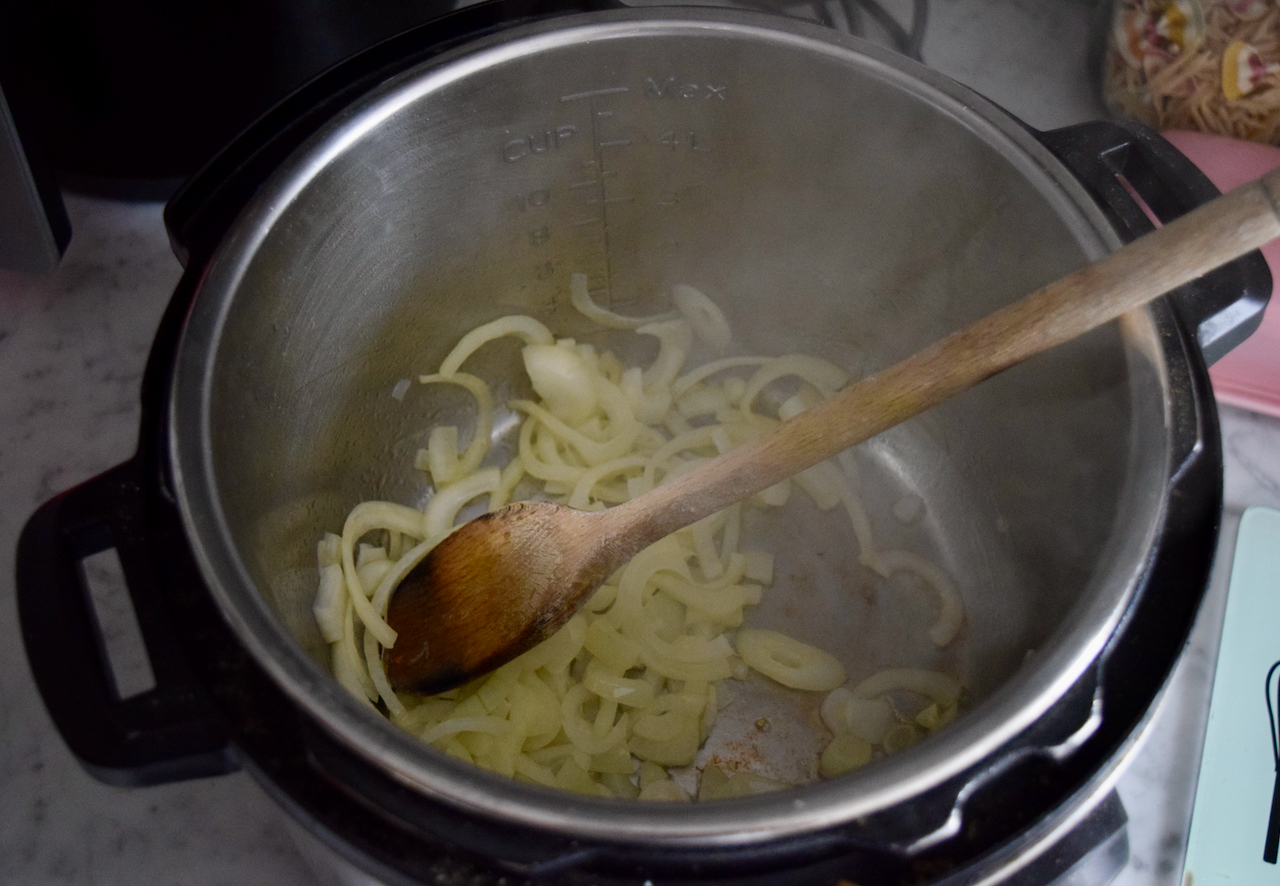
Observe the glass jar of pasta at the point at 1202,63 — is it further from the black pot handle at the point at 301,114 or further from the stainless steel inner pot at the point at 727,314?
the black pot handle at the point at 301,114

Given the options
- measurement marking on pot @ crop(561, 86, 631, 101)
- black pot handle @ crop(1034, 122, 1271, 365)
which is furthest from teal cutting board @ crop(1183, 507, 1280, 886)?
measurement marking on pot @ crop(561, 86, 631, 101)

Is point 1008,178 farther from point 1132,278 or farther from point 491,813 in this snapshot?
point 491,813

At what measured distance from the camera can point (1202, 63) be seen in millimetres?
1235

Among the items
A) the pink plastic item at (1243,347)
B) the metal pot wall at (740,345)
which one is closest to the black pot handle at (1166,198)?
the metal pot wall at (740,345)

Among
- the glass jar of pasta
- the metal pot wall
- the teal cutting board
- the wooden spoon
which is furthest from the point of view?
the glass jar of pasta

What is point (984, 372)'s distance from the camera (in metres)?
0.81

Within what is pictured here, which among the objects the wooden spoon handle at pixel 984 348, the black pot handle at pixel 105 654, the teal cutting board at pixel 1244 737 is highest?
the wooden spoon handle at pixel 984 348

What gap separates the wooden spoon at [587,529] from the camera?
0.81 m

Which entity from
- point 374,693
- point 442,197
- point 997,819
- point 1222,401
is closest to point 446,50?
point 442,197

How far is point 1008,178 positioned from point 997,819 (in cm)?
63

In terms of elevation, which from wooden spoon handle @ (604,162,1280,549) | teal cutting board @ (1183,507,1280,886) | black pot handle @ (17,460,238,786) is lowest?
teal cutting board @ (1183,507,1280,886)

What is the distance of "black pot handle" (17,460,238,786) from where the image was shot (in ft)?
2.12

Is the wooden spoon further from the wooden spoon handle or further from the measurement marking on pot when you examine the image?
the measurement marking on pot

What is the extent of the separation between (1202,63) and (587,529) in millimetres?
1023
